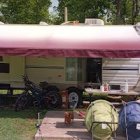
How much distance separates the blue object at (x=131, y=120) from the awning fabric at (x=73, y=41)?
123 inches

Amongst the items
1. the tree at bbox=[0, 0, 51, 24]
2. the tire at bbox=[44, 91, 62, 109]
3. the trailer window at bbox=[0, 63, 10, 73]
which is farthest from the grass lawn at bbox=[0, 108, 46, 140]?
the tree at bbox=[0, 0, 51, 24]

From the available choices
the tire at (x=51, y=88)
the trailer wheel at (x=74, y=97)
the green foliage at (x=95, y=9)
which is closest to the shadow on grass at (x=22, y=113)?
the tire at (x=51, y=88)

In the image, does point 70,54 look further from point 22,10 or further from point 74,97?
point 22,10

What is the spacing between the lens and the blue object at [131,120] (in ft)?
30.6

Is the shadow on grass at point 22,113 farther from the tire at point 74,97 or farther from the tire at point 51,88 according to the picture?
the tire at point 74,97

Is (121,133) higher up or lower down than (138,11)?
lower down

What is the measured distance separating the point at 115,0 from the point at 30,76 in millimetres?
19341

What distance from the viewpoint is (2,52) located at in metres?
13.1

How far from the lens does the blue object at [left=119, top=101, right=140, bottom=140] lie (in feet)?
30.6

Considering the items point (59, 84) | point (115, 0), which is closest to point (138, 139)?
point (59, 84)

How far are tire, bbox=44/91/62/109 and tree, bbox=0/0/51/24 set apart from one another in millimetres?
22894

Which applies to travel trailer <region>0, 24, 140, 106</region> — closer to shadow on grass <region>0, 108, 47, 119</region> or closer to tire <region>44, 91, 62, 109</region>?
tire <region>44, 91, 62, 109</region>

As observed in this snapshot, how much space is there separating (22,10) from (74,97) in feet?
77.6

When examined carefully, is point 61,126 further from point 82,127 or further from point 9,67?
point 9,67
